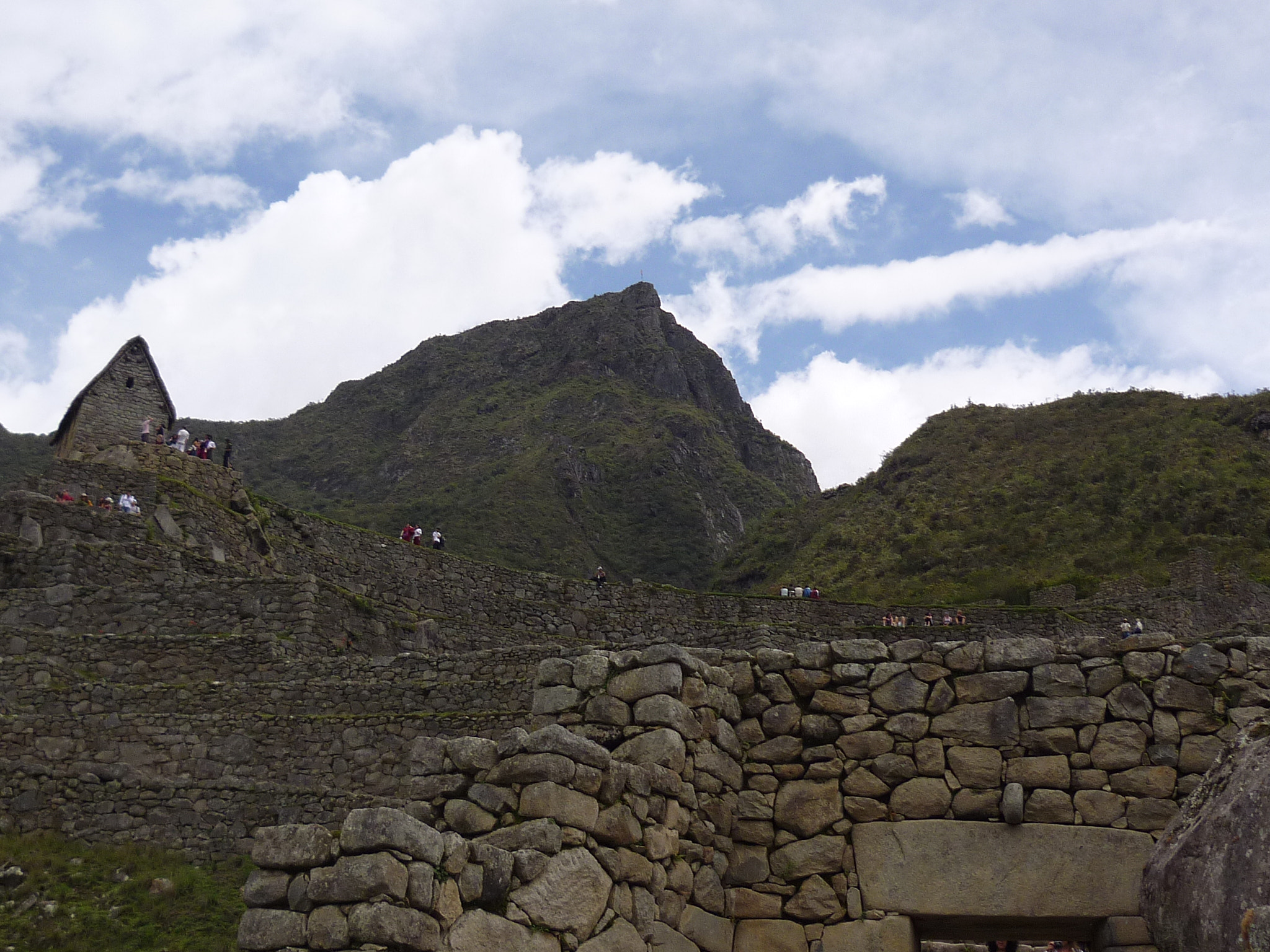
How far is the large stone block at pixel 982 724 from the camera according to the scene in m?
7.07

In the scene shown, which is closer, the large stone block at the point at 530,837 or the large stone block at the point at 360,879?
the large stone block at the point at 360,879

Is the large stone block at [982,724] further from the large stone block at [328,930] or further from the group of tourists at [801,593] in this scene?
the group of tourists at [801,593]

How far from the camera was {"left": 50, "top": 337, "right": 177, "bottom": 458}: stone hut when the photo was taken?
26.5 meters

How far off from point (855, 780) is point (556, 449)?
72.6 m

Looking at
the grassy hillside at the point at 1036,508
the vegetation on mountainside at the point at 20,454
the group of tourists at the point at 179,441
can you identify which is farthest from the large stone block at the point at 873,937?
the vegetation on mountainside at the point at 20,454

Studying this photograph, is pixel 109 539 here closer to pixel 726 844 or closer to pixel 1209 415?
pixel 726 844

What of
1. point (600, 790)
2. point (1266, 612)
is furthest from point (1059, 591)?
point (600, 790)

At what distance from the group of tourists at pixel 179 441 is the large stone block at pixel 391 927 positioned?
22.7m

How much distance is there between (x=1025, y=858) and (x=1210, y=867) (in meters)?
1.84

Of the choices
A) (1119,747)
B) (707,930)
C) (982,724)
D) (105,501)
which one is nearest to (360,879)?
(707,930)

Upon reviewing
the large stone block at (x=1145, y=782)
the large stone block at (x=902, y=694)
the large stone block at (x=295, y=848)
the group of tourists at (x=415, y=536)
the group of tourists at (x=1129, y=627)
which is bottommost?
the large stone block at (x=295, y=848)

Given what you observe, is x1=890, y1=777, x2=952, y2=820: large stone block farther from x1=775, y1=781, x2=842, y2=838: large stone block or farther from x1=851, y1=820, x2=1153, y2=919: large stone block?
x1=775, y1=781, x2=842, y2=838: large stone block

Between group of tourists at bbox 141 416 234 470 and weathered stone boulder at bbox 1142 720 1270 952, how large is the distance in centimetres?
2383

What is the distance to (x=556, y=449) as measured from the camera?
7938cm
